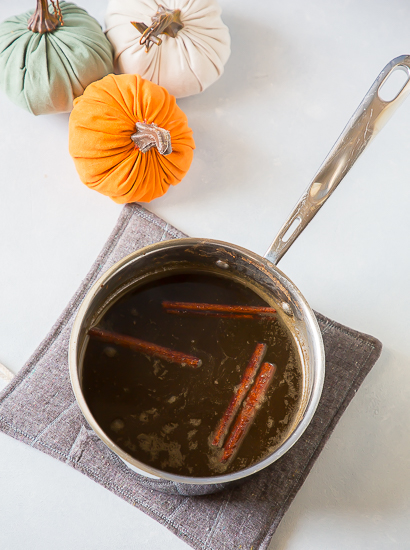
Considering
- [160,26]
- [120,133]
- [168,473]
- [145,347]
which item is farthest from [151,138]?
[168,473]

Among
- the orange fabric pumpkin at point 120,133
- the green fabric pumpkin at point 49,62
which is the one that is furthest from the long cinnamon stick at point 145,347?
the green fabric pumpkin at point 49,62

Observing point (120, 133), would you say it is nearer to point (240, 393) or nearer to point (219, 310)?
point (219, 310)

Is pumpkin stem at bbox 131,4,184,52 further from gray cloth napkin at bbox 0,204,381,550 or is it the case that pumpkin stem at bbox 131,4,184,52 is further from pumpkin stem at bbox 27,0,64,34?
gray cloth napkin at bbox 0,204,381,550

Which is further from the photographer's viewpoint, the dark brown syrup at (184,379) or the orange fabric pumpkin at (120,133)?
the orange fabric pumpkin at (120,133)

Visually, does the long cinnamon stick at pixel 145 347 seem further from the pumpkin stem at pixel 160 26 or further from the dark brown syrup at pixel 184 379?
the pumpkin stem at pixel 160 26

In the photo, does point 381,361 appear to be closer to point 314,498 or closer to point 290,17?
point 314,498
